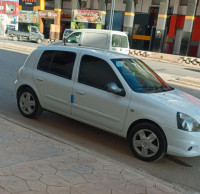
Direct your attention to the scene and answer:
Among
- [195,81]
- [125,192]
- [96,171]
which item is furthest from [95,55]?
[195,81]

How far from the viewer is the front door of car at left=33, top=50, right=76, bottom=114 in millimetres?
5230

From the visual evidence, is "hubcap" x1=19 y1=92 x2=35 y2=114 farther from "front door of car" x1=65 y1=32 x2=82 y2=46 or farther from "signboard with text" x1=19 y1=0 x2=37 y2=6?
"signboard with text" x1=19 y1=0 x2=37 y2=6

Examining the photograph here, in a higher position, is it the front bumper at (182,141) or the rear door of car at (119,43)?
the rear door of car at (119,43)

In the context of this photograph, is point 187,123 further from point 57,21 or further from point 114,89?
point 57,21

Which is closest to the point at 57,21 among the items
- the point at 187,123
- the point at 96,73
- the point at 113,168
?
the point at 96,73

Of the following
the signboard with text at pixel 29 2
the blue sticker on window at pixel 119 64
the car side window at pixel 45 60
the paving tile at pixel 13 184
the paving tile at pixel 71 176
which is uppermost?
the signboard with text at pixel 29 2

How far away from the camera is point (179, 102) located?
176 inches

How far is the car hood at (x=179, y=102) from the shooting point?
166 inches

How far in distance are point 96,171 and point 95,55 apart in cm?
225

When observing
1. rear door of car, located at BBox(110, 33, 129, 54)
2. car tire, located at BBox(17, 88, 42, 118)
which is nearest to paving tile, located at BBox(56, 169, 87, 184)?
car tire, located at BBox(17, 88, 42, 118)

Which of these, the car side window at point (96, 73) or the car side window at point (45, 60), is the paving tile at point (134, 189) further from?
the car side window at point (45, 60)

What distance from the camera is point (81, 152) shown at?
4.17 metres

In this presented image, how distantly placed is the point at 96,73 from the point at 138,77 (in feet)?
2.47

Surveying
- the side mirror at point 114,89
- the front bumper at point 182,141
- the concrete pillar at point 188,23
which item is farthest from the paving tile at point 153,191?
the concrete pillar at point 188,23
